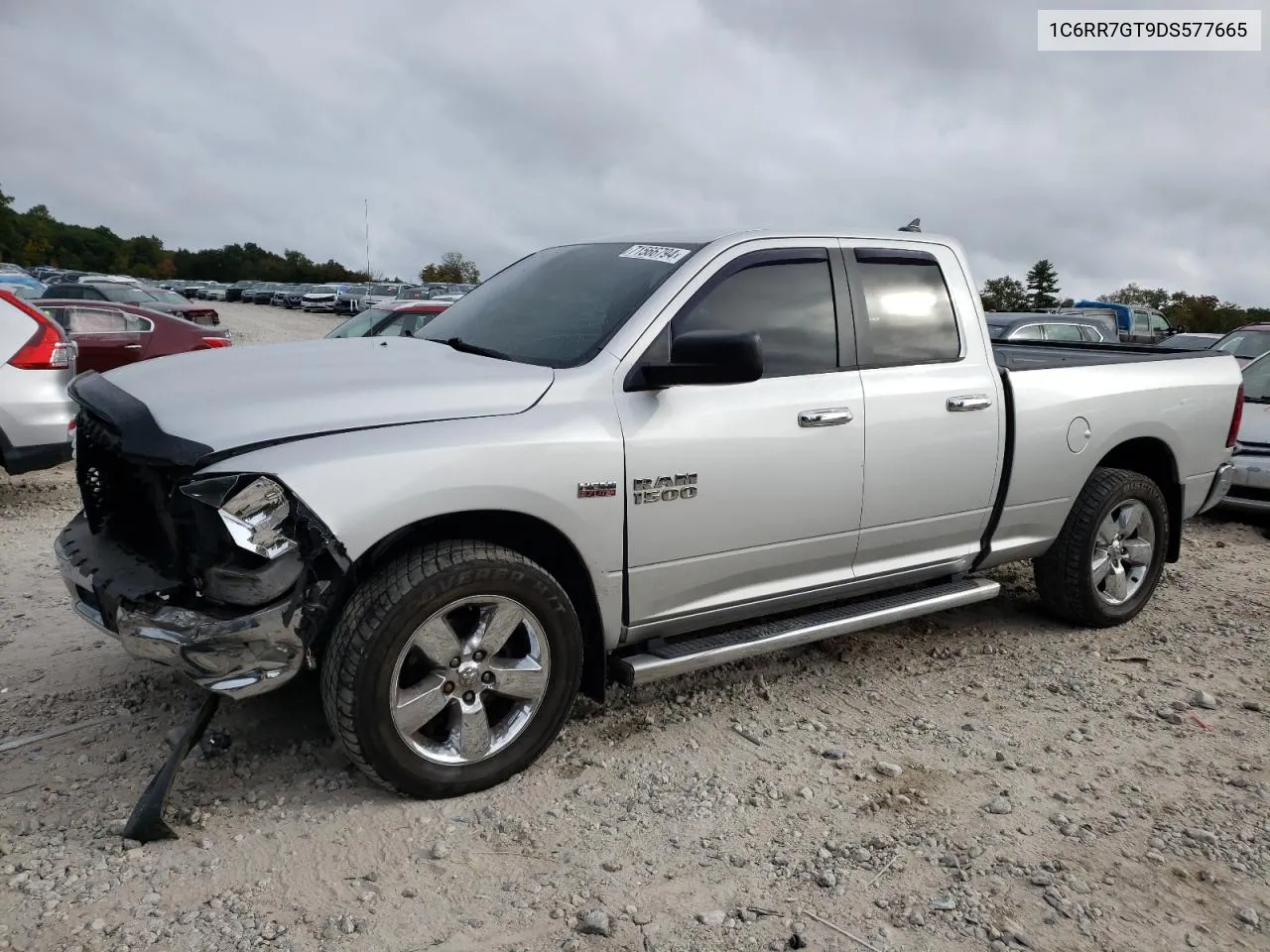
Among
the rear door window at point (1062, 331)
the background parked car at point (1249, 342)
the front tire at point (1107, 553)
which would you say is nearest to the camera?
the front tire at point (1107, 553)

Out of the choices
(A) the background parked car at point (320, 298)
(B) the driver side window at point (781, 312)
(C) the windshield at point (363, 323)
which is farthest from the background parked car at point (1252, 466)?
(A) the background parked car at point (320, 298)

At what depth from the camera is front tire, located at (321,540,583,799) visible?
3.01m

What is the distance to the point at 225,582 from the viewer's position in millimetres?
2881

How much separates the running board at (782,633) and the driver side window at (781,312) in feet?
3.30

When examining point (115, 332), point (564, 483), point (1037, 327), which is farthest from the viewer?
point (1037, 327)

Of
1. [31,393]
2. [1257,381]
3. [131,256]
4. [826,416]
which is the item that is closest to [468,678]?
[826,416]

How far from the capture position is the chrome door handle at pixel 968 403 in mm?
4227

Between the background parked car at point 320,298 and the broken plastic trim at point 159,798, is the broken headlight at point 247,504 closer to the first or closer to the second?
the broken plastic trim at point 159,798

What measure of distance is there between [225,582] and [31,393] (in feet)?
16.0

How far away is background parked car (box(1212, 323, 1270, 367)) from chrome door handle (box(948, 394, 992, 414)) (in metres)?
7.18

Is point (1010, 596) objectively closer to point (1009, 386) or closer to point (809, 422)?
point (1009, 386)

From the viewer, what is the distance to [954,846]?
3092mm

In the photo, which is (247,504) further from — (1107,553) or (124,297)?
(124,297)

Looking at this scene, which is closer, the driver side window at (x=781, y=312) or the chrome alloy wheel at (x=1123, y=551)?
the driver side window at (x=781, y=312)
